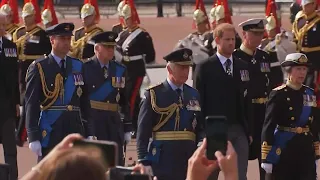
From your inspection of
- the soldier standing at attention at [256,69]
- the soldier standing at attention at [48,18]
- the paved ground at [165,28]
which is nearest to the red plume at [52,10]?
the soldier standing at attention at [48,18]

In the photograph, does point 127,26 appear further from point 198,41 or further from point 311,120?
point 311,120

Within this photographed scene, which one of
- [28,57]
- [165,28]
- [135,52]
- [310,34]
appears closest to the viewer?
[28,57]

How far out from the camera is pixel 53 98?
9961mm

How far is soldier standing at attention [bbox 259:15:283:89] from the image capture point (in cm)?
1318

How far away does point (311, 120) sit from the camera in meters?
10.3

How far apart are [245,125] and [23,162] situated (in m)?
3.68

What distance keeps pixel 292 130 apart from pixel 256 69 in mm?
1475

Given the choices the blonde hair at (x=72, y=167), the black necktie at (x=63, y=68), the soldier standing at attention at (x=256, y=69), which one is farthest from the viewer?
the soldier standing at attention at (x=256, y=69)

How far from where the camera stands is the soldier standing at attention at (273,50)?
519 inches

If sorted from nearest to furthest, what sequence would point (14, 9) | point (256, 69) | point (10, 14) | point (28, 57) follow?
point (256, 69) → point (28, 57) → point (10, 14) → point (14, 9)

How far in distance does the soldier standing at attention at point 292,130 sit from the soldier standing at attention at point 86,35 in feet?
15.1

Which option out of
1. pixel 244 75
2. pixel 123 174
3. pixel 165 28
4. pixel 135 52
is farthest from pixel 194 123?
pixel 165 28

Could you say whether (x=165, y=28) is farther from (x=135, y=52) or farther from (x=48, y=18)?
(x=135, y=52)

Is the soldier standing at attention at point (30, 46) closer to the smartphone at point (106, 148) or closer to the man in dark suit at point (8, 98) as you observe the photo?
the man in dark suit at point (8, 98)
